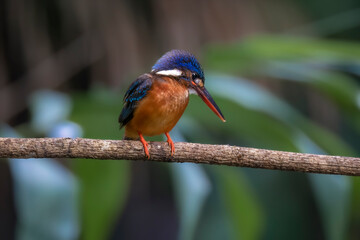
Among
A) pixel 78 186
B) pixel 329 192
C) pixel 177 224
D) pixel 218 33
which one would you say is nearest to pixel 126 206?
pixel 177 224

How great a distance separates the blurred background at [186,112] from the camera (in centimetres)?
188

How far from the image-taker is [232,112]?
7.04 ft

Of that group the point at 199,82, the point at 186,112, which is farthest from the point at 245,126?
the point at 199,82

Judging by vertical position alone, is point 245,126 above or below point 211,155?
below

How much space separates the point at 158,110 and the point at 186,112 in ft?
2.09

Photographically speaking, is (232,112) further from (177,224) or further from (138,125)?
(177,224)

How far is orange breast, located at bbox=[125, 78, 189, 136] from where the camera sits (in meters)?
1.62

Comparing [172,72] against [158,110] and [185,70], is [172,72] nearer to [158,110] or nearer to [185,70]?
[185,70]

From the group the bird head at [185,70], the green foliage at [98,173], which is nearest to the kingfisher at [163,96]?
the bird head at [185,70]

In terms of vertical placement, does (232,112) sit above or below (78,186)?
above

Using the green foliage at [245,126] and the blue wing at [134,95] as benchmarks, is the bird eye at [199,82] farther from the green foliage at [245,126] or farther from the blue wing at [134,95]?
the green foliage at [245,126]

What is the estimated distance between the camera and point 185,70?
168cm

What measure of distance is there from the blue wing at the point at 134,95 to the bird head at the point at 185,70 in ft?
0.24

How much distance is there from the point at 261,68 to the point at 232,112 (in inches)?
15.8
